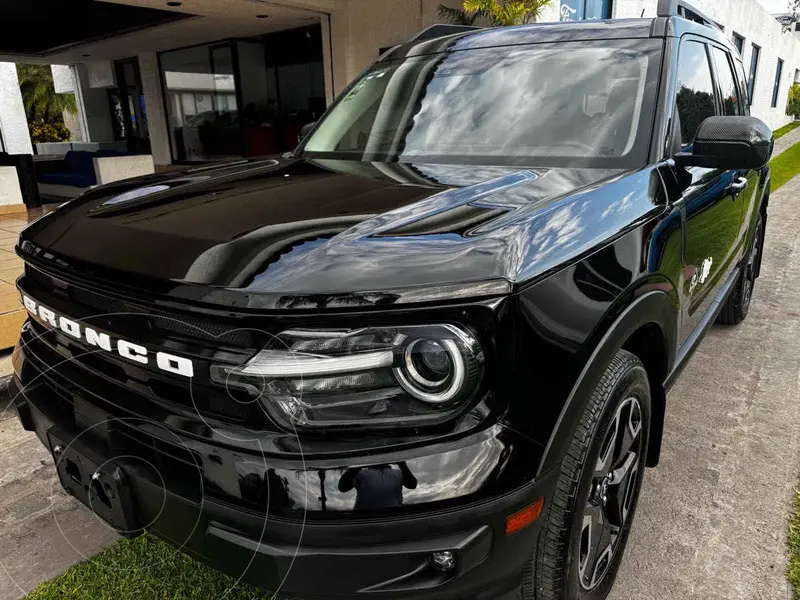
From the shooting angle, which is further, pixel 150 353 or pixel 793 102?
pixel 793 102

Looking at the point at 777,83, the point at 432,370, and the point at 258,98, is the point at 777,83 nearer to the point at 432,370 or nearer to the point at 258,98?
the point at 258,98

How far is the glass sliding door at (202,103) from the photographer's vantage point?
53.5 ft

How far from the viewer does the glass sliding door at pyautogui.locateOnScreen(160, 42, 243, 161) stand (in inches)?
642

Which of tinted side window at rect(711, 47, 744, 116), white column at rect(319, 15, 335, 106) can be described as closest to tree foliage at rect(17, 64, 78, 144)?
white column at rect(319, 15, 335, 106)

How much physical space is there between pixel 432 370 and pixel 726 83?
10.1 ft

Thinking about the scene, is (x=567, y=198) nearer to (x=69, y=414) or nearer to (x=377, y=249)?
(x=377, y=249)

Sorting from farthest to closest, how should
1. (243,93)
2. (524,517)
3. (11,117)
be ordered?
(11,117), (243,93), (524,517)

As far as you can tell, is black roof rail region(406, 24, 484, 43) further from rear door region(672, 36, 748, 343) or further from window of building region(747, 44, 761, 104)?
window of building region(747, 44, 761, 104)

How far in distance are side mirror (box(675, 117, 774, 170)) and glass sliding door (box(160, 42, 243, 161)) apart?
50.4ft

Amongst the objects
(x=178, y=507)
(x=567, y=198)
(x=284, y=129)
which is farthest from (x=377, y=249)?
(x=284, y=129)

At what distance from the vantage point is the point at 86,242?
5.83 feet

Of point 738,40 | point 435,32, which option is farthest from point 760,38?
point 435,32

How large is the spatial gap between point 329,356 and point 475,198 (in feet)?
2.47

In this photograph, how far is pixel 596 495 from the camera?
180 centimetres
